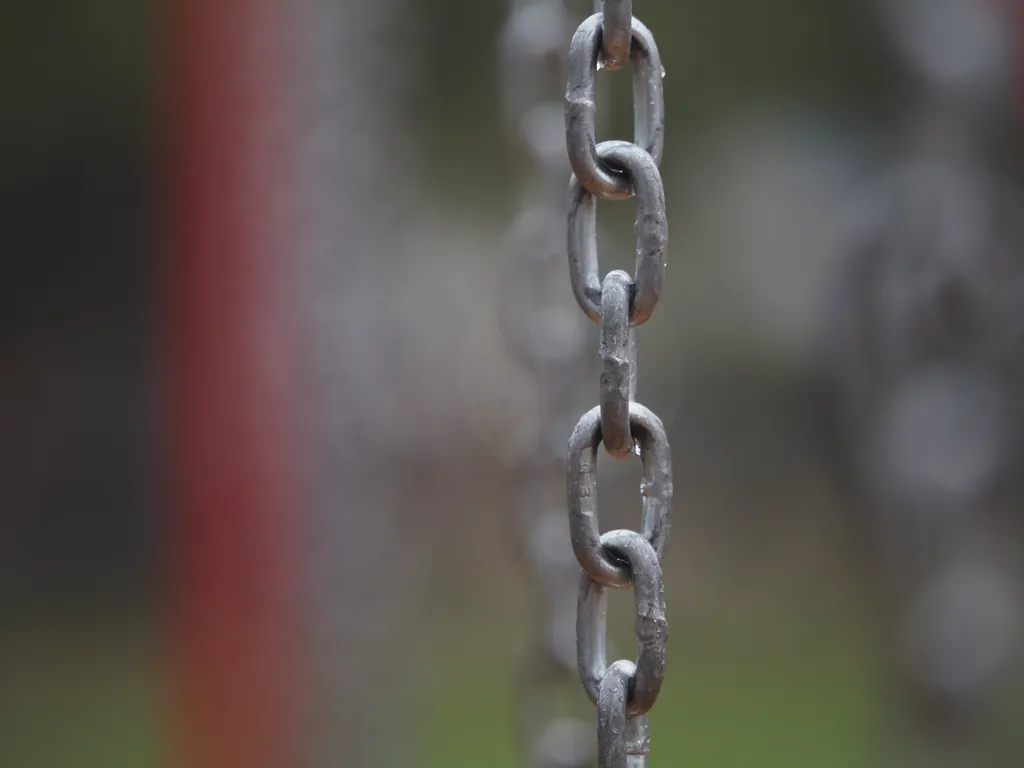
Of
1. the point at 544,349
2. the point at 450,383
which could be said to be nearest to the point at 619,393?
the point at 544,349

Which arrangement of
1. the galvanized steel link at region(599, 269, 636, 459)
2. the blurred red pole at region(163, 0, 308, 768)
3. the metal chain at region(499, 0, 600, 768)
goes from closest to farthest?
the galvanized steel link at region(599, 269, 636, 459), the metal chain at region(499, 0, 600, 768), the blurred red pole at region(163, 0, 308, 768)

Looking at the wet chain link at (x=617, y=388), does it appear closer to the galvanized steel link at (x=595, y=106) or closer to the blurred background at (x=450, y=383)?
the galvanized steel link at (x=595, y=106)

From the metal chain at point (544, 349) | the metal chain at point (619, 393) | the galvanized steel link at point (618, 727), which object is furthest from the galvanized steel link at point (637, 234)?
the metal chain at point (544, 349)

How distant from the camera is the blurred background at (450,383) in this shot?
1091 mm

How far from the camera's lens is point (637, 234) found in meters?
0.47

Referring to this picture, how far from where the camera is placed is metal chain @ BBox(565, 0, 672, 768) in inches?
18.8

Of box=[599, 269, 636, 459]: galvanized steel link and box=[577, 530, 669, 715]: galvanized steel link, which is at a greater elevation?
box=[599, 269, 636, 459]: galvanized steel link

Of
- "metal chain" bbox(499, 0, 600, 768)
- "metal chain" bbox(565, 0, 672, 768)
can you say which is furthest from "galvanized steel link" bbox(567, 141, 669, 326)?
"metal chain" bbox(499, 0, 600, 768)

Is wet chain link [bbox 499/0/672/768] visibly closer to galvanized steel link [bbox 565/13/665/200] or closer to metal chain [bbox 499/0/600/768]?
galvanized steel link [bbox 565/13/665/200]

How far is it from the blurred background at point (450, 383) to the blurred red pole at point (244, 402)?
0.01 meters

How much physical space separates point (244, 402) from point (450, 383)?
2.73 m

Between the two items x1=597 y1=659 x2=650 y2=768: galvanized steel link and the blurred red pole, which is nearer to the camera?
x1=597 y1=659 x2=650 y2=768: galvanized steel link

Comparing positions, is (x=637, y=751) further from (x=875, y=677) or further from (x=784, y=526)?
(x=784, y=526)

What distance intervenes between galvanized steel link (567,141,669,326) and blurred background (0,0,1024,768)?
51 centimetres
